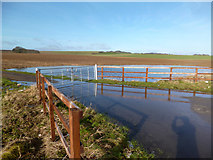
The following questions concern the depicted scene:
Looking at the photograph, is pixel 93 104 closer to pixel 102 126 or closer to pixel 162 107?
pixel 102 126

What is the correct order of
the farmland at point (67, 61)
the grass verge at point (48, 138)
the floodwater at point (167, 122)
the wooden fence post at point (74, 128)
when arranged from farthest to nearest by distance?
the farmland at point (67, 61)
the floodwater at point (167, 122)
the grass verge at point (48, 138)
the wooden fence post at point (74, 128)

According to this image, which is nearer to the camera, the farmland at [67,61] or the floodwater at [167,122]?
the floodwater at [167,122]

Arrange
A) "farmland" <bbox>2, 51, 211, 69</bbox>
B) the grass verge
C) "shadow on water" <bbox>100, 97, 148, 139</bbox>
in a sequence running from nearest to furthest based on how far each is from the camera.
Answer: the grass verge
"shadow on water" <bbox>100, 97, 148, 139</bbox>
"farmland" <bbox>2, 51, 211, 69</bbox>

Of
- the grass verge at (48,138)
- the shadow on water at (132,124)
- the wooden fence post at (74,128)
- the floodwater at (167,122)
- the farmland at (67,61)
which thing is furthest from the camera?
the farmland at (67,61)

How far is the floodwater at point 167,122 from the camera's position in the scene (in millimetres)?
3250

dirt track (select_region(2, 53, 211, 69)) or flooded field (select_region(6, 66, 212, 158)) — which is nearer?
flooded field (select_region(6, 66, 212, 158))

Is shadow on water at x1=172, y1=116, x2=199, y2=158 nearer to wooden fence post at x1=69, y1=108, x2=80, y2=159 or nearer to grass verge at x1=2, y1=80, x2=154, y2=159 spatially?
grass verge at x1=2, y1=80, x2=154, y2=159

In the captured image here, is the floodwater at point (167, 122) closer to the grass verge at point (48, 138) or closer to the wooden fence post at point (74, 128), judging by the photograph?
the grass verge at point (48, 138)

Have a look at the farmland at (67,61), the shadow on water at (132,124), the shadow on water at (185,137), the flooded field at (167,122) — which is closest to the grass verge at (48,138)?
the shadow on water at (132,124)

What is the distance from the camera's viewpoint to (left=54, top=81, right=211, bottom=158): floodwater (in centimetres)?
325

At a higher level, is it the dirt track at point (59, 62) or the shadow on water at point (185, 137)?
the dirt track at point (59, 62)

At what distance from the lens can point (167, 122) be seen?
4520mm

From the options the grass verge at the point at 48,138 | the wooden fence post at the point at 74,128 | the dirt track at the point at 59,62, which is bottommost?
the grass verge at the point at 48,138

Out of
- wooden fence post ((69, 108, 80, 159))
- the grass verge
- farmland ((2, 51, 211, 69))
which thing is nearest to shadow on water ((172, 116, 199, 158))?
the grass verge
